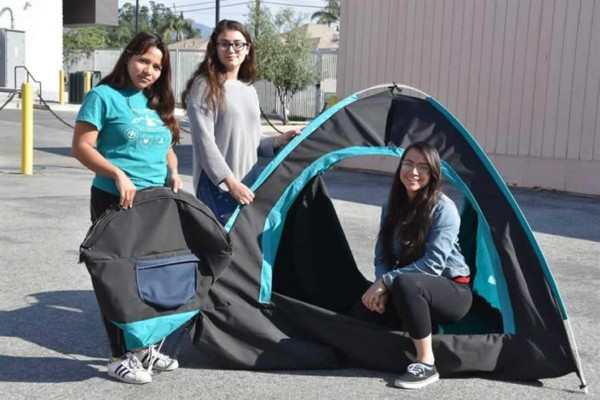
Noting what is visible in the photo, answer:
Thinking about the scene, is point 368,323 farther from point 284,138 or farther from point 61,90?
point 61,90

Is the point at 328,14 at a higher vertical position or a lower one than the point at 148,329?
higher

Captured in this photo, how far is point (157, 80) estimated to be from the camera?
4.26 meters

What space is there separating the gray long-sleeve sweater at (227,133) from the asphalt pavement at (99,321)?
99cm

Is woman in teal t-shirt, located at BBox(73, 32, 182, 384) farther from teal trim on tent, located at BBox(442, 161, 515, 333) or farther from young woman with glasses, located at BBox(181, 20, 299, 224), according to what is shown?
teal trim on tent, located at BBox(442, 161, 515, 333)

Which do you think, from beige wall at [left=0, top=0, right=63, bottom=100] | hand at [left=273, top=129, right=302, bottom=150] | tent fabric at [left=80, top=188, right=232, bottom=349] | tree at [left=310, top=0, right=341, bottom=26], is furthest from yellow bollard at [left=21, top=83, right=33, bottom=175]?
tree at [left=310, top=0, right=341, bottom=26]

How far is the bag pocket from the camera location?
12.8 ft

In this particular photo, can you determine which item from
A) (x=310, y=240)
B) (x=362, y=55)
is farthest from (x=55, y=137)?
(x=310, y=240)

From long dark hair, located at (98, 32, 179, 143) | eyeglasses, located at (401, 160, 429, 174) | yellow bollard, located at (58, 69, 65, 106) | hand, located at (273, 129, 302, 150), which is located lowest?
yellow bollard, located at (58, 69, 65, 106)

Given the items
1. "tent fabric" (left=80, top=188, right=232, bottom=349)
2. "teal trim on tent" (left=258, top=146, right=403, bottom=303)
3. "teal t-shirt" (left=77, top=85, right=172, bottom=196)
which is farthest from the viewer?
"teal trim on tent" (left=258, top=146, right=403, bottom=303)

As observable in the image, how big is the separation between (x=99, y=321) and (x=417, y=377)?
2003mm

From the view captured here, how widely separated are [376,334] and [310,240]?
94 centimetres

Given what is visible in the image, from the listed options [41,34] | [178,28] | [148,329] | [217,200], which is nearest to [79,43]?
[41,34]

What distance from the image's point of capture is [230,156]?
4.55 m

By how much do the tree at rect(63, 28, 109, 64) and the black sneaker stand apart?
3996cm
